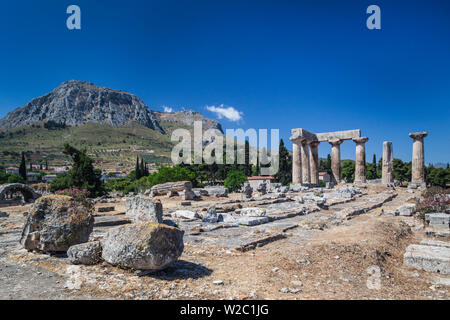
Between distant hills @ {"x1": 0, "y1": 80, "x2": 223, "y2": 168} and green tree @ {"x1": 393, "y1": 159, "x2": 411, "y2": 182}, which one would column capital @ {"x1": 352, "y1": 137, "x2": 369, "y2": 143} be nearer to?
green tree @ {"x1": 393, "y1": 159, "x2": 411, "y2": 182}

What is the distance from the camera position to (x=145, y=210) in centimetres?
1030

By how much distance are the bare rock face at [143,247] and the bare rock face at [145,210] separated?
14.4 feet

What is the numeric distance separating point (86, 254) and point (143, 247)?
1.47 m

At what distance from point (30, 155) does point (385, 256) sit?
385 feet

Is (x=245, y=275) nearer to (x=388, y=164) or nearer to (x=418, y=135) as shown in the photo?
(x=388, y=164)

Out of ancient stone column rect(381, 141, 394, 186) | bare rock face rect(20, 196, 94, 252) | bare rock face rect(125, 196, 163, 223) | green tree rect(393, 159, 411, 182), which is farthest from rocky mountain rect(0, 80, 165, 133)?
bare rock face rect(20, 196, 94, 252)

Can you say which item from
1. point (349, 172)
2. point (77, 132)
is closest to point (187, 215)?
point (349, 172)

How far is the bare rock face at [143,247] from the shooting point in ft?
16.8

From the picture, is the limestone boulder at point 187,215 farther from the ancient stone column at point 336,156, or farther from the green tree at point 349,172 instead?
the green tree at point 349,172

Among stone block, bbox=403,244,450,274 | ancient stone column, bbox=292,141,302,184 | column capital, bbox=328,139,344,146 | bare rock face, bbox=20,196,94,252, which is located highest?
column capital, bbox=328,139,344,146

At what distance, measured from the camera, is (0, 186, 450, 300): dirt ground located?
4.67 meters

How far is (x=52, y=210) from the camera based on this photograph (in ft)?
21.9

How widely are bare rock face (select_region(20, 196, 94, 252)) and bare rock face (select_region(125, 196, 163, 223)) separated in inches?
128
